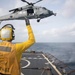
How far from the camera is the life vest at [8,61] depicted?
4477mm

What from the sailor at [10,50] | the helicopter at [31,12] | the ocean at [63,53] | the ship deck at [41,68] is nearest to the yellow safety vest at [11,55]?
the sailor at [10,50]

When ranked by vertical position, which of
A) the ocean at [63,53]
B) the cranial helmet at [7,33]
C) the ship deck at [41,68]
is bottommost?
the ocean at [63,53]

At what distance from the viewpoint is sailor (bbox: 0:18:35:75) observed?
4.49 metres

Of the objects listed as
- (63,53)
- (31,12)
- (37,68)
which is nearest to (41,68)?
(37,68)

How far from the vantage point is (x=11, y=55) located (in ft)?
14.9

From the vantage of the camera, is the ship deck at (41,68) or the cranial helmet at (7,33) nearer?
the cranial helmet at (7,33)

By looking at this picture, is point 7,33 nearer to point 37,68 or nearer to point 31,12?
point 37,68

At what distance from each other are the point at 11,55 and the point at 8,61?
0.16 m

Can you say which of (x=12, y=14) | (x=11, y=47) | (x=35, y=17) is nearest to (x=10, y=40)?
(x=11, y=47)

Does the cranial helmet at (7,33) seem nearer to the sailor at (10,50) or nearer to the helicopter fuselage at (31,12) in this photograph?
the sailor at (10,50)

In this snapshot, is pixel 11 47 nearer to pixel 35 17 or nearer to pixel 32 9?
pixel 35 17

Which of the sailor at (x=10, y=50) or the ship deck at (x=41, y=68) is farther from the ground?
the sailor at (x=10, y=50)

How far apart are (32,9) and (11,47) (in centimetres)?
2481

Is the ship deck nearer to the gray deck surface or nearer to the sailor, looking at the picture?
the gray deck surface
